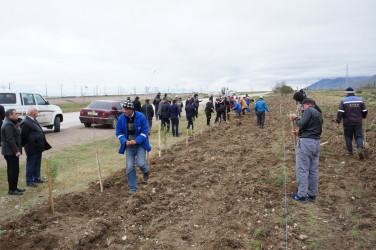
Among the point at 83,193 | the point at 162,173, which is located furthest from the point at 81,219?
the point at 162,173

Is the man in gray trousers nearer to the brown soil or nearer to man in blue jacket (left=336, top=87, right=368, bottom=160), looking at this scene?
the brown soil

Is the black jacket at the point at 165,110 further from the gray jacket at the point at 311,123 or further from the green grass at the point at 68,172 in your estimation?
the gray jacket at the point at 311,123

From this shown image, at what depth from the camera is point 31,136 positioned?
6.00 m

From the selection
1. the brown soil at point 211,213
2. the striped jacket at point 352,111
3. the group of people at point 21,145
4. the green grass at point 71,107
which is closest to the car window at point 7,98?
the group of people at point 21,145

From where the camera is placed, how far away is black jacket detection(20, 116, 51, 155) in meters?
5.95

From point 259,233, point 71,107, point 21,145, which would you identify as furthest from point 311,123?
point 71,107

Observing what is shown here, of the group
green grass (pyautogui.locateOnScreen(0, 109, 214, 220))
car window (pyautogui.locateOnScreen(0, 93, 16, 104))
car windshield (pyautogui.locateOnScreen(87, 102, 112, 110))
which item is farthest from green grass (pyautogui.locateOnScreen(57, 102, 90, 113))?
green grass (pyautogui.locateOnScreen(0, 109, 214, 220))

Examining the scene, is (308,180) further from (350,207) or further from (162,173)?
(162,173)

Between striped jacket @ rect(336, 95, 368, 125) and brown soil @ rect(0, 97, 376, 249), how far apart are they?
1036mm

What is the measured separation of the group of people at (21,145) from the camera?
5434 millimetres

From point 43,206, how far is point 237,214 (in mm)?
3244

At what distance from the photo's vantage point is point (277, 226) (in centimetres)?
396

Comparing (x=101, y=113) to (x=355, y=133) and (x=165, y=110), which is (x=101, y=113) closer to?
(x=165, y=110)

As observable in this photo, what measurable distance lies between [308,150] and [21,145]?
5560mm
